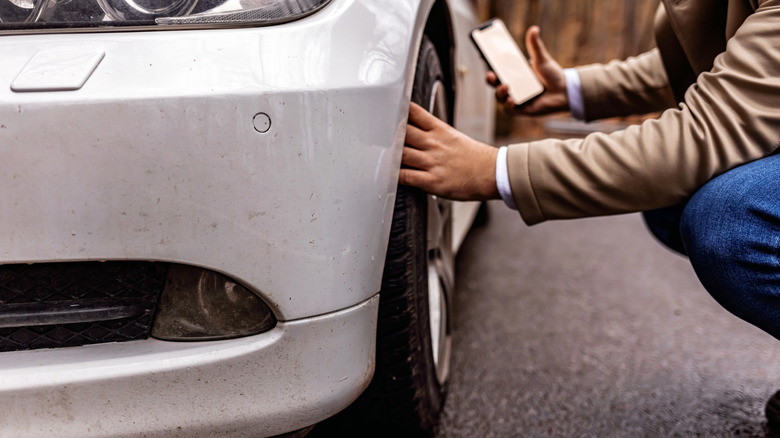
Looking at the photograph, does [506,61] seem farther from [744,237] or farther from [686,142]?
[744,237]

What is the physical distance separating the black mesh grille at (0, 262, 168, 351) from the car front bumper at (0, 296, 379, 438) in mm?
21

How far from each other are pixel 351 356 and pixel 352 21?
0.49 metres

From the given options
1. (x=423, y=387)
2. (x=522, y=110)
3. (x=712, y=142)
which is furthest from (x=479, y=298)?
(x=712, y=142)

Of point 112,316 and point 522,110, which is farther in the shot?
point 522,110

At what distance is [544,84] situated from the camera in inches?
73.6

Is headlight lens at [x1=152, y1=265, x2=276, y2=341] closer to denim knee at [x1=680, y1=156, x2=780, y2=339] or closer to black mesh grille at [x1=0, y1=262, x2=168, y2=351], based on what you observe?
black mesh grille at [x1=0, y1=262, x2=168, y2=351]

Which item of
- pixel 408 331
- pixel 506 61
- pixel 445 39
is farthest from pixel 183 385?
pixel 506 61

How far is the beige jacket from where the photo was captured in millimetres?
1015

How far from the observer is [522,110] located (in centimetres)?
183

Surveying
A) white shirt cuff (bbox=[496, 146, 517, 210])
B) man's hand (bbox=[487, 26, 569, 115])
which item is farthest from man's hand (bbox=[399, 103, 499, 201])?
man's hand (bbox=[487, 26, 569, 115])

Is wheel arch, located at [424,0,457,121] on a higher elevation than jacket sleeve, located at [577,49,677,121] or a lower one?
higher

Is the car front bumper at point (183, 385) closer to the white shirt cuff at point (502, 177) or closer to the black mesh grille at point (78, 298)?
the black mesh grille at point (78, 298)

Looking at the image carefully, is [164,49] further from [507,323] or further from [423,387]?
[507,323]

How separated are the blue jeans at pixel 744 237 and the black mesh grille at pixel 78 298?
876mm
